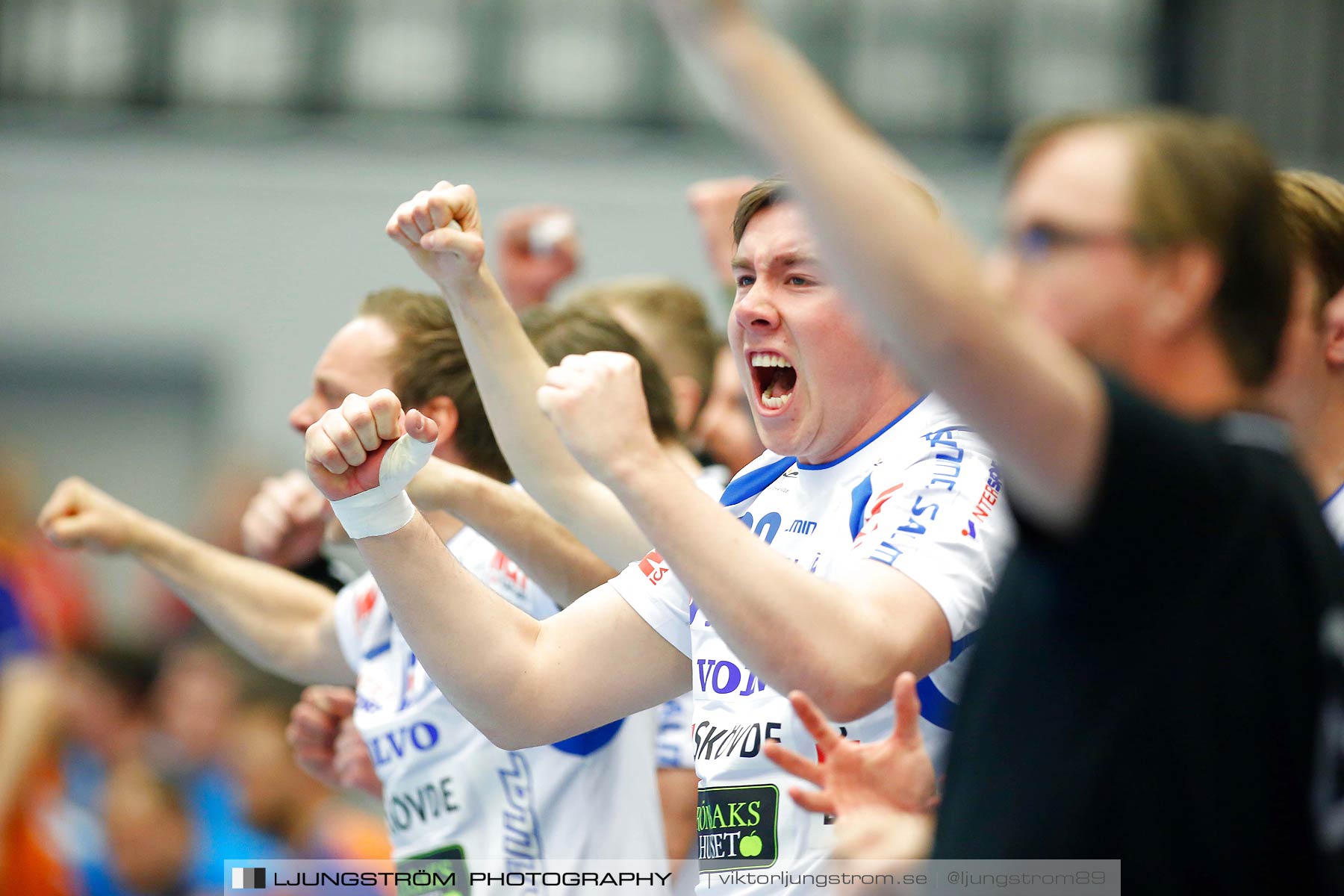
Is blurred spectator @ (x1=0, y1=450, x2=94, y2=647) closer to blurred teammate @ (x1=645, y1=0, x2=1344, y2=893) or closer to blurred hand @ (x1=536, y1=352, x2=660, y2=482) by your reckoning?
blurred hand @ (x1=536, y1=352, x2=660, y2=482)

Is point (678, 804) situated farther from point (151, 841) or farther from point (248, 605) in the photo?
point (151, 841)

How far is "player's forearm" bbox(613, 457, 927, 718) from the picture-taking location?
1887 mm

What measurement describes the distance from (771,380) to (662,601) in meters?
0.46

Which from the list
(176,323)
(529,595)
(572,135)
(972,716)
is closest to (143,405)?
(176,323)

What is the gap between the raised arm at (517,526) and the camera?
3014mm

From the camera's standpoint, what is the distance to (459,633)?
2455mm

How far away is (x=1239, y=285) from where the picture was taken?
1.57m

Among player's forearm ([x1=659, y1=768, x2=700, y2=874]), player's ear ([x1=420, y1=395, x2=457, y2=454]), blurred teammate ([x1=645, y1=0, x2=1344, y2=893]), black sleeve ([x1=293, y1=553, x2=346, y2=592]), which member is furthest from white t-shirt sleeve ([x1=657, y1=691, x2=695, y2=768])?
blurred teammate ([x1=645, y1=0, x2=1344, y2=893])

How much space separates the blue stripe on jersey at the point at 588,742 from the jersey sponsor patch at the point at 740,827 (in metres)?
0.69

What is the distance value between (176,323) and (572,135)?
3569 mm

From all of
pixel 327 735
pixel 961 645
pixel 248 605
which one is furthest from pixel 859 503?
pixel 248 605

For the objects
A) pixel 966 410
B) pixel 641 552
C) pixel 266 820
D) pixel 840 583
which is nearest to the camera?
pixel 966 410

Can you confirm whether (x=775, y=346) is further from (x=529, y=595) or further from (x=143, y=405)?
(x=143, y=405)

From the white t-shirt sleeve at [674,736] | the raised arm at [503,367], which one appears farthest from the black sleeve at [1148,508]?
the white t-shirt sleeve at [674,736]
